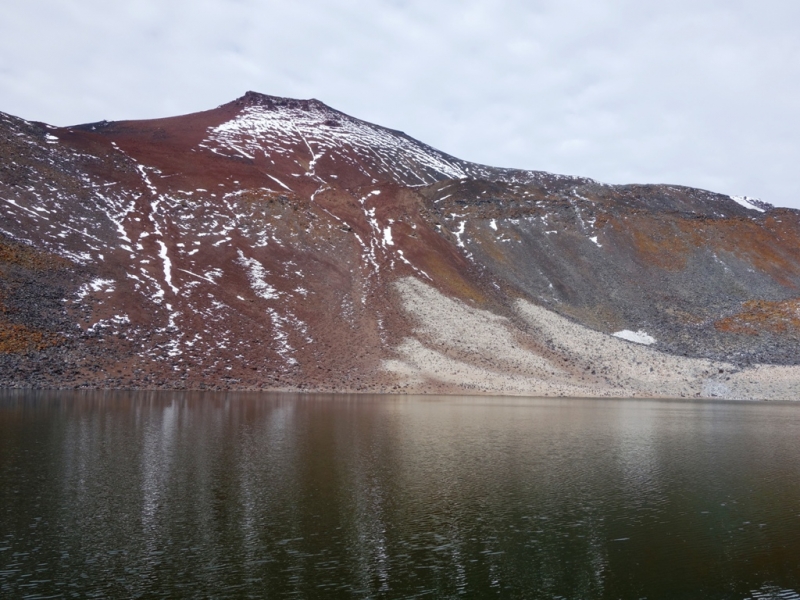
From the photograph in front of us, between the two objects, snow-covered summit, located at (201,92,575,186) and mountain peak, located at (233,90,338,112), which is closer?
snow-covered summit, located at (201,92,575,186)

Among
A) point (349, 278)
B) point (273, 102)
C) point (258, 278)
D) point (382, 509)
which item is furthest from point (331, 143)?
point (382, 509)

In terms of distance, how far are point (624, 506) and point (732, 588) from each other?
9.09 metres

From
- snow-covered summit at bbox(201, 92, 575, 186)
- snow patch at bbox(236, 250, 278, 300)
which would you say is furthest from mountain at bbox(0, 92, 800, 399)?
snow-covered summit at bbox(201, 92, 575, 186)

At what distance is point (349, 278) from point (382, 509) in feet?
233

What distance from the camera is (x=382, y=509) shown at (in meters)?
25.6

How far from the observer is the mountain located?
74.5 metres

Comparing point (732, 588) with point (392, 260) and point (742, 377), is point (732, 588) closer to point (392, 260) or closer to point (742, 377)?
point (742, 377)

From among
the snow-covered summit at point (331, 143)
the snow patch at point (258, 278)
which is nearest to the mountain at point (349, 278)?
the snow patch at point (258, 278)

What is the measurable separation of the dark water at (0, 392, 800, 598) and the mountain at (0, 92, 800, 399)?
1047 inches

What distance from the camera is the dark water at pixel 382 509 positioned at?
18.4 metres

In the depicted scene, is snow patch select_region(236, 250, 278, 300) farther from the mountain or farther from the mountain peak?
the mountain peak

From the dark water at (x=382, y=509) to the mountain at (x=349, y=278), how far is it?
2659 centimetres

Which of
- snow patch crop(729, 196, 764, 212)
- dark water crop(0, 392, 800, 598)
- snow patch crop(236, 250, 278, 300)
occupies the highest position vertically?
snow patch crop(729, 196, 764, 212)

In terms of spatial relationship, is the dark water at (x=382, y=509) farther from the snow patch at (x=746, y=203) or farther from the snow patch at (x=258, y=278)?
the snow patch at (x=746, y=203)
